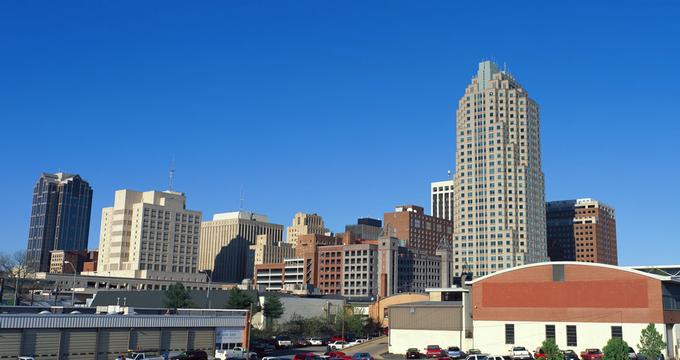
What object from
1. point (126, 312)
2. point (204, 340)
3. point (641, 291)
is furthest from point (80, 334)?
point (641, 291)

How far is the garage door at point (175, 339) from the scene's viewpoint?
7075 centimetres

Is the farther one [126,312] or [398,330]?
[398,330]

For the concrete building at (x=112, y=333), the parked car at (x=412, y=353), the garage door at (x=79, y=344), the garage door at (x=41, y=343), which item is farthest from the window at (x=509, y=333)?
the garage door at (x=41, y=343)

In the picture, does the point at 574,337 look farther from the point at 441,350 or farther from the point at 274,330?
the point at 274,330

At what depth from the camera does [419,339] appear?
98500mm

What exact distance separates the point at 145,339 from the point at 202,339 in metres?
7.71

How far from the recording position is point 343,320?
438ft

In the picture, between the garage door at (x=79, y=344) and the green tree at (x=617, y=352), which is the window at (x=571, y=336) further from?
the garage door at (x=79, y=344)

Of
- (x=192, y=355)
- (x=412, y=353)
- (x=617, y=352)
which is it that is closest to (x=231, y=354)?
(x=192, y=355)

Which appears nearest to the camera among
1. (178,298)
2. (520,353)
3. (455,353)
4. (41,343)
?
(41,343)

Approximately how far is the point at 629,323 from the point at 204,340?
4805 centimetres

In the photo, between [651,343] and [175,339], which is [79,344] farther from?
[651,343]

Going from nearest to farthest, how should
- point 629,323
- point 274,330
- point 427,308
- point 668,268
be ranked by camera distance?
1. point 629,323
2. point 427,308
3. point 668,268
4. point 274,330

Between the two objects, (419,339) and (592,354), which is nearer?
(592,354)
